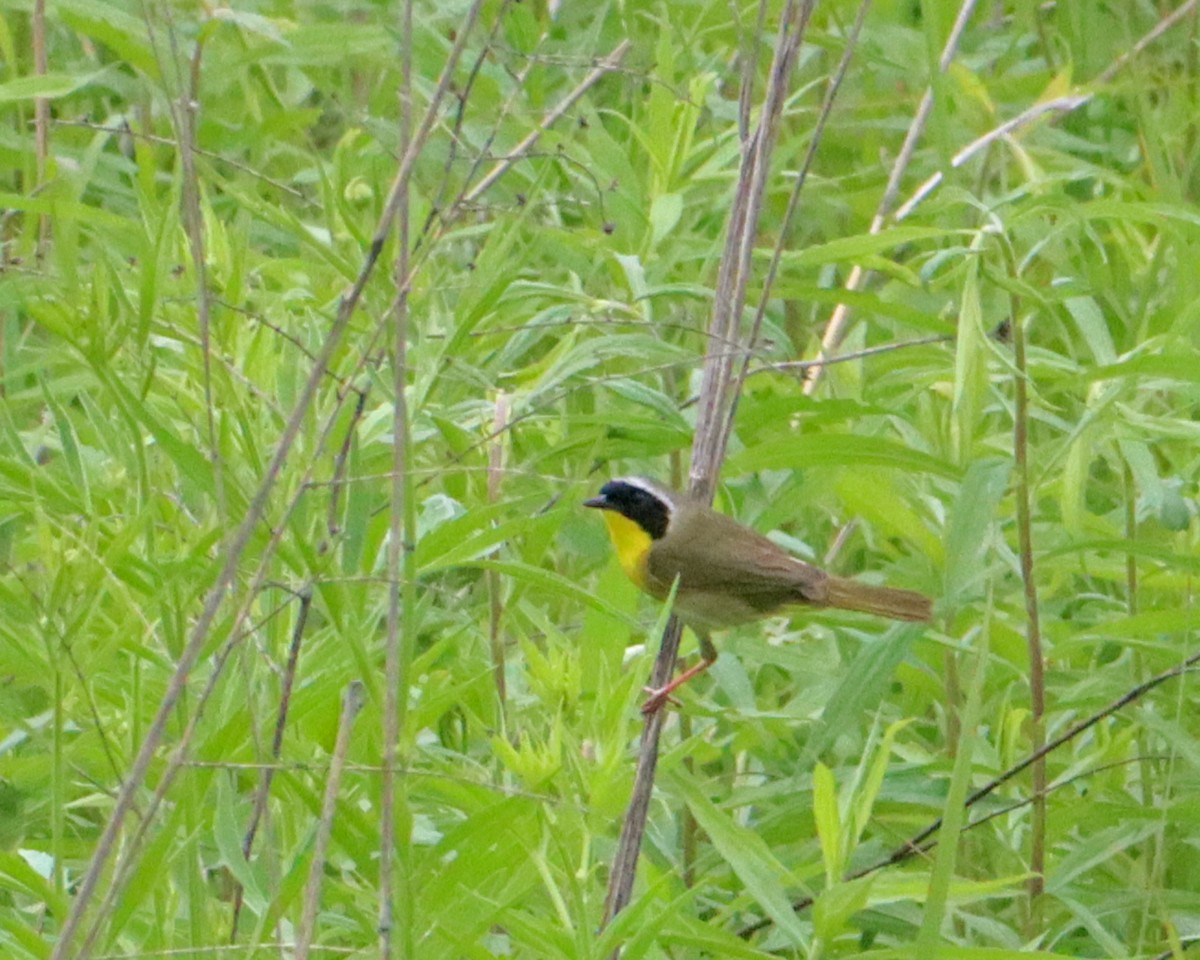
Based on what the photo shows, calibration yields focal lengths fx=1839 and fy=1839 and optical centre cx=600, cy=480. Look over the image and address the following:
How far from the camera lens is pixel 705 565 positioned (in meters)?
3.58

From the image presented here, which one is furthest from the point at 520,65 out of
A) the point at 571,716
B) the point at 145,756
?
the point at 145,756

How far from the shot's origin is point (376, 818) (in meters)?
2.14

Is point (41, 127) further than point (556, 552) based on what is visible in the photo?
Yes

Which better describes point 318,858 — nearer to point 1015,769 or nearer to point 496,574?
point 496,574

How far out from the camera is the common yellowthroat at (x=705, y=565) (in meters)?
3.41

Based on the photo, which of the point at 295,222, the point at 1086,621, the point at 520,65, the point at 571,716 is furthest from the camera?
the point at 520,65

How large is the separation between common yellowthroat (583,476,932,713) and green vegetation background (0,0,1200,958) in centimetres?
9

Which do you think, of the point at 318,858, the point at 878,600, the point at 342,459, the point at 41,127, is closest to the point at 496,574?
the point at 342,459

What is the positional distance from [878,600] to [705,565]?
0.49 m

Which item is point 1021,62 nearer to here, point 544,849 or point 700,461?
point 700,461

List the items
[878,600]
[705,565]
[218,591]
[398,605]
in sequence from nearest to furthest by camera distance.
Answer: [218,591], [398,605], [878,600], [705,565]

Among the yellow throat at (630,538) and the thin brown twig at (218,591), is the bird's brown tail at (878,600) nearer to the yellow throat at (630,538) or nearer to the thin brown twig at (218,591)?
the yellow throat at (630,538)

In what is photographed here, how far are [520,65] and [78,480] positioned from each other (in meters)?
1.86

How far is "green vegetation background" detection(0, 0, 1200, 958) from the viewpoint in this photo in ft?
6.90
